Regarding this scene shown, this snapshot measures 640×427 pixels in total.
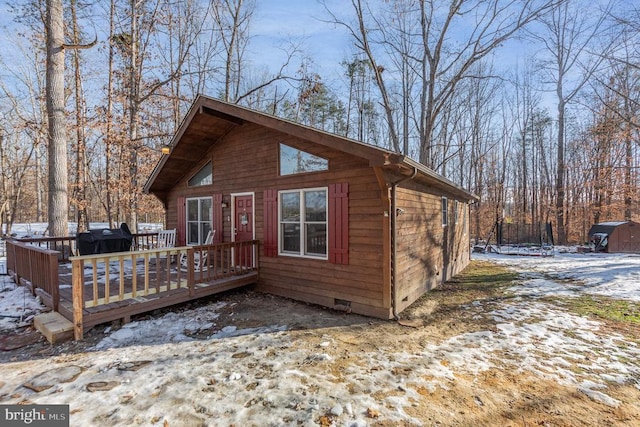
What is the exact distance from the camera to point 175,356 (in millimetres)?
3510

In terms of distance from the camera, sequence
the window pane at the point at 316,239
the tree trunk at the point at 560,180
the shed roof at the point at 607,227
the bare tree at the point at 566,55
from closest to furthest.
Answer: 1. the window pane at the point at 316,239
2. the bare tree at the point at 566,55
3. the shed roof at the point at 607,227
4. the tree trunk at the point at 560,180

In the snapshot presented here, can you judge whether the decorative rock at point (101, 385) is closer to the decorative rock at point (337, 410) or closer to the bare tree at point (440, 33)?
the decorative rock at point (337, 410)

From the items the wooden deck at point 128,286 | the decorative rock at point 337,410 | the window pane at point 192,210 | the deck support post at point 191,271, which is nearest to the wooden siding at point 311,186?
the wooden deck at point 128,286

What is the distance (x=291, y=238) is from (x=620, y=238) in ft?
49.6

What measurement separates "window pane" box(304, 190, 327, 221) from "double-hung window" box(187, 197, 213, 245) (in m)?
3.15

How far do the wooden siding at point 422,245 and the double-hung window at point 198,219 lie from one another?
496 centimetres

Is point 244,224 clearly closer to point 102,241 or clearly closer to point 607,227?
point 102,241

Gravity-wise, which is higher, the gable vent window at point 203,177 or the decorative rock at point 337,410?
the gable vent window at point 203,177

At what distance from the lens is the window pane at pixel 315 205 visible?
5.59 metres

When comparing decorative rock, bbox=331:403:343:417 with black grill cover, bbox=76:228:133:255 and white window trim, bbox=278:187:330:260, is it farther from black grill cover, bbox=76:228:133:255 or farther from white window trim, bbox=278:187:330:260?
black grill cover, bbox=76:228:133:255

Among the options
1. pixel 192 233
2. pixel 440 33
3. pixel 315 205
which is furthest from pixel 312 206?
pixel 440 33

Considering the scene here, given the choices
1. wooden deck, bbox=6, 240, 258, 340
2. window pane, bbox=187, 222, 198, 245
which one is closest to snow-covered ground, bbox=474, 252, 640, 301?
wooden deck, bbox=6, 240, 258, 340

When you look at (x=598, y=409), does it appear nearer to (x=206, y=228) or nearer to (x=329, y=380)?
(x=329, y=380)

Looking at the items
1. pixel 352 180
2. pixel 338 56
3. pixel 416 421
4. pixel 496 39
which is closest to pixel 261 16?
pixel 338 56
